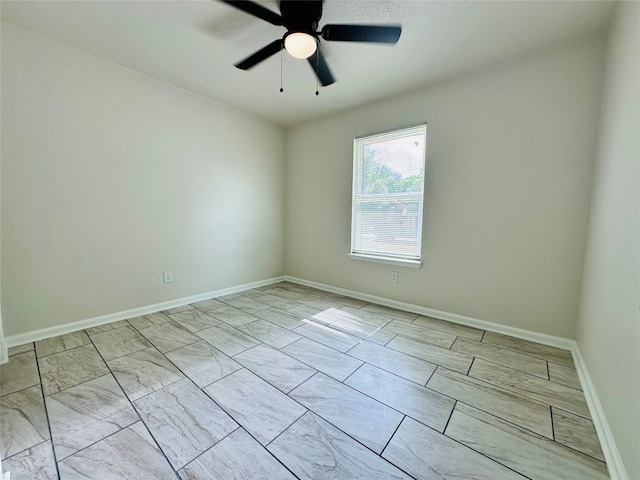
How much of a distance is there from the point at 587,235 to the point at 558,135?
82 centimetres

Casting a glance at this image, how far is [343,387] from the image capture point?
5.11 feet

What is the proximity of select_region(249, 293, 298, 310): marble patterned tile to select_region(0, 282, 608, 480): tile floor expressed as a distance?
2.23ft

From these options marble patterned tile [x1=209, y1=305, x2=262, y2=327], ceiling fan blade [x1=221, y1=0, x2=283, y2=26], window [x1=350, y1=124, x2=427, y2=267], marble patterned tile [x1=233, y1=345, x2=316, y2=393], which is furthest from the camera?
window [x1=350, y1=124, x2=427, y2=267]

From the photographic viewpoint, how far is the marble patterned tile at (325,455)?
3.38ft

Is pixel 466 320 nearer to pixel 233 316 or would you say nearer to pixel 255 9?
pixel 233 316

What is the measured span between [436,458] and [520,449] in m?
0.41

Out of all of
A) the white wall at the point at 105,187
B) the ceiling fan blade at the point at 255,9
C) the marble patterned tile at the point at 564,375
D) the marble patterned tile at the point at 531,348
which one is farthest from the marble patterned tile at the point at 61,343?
the marble patterned tile at the point at 564,375

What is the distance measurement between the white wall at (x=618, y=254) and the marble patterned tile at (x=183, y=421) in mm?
1707

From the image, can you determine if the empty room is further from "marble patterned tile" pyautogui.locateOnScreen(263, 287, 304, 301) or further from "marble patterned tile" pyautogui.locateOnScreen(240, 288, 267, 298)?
"marble patterned tile" pyautogui.locateOnScreen(240, 288, 267, 298)

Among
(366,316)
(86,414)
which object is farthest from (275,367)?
(366,316)

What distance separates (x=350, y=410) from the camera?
1.37 metres

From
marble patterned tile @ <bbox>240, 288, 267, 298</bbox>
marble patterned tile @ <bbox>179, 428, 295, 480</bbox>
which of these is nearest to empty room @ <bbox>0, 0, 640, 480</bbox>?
marble patterned tile @ <bbox>179, 428, 295, 480</bbox>

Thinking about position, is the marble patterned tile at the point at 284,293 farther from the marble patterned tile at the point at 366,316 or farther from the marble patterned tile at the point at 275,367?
the marble patterned tile at the point at 275,367

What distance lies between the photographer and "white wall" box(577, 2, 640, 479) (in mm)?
1036
